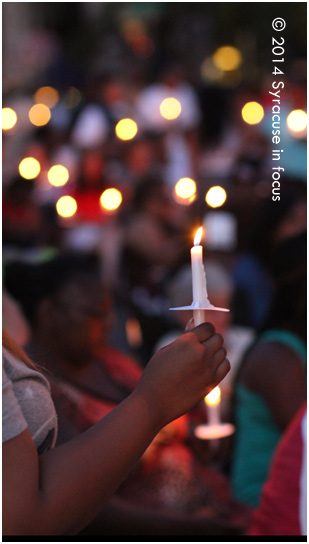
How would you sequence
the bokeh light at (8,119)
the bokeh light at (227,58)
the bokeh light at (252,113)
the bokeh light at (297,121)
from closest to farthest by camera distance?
the bokeh light at (297,121) < the bokeh light at (8,119) < the bokeh light at (252,113) < the bokeh light at (227,58)

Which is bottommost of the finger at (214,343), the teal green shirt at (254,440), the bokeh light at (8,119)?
the teal green shirt at (254,440)

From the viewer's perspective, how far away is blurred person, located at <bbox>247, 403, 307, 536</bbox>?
1864mm

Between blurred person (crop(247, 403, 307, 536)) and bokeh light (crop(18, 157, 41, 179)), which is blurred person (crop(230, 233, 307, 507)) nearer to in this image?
blurred person (crop(247, 403, 307, 536))

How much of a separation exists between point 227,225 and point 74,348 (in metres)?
1.69

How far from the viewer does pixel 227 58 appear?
11.5 meters

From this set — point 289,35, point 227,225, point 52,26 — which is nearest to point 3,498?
point 227,225

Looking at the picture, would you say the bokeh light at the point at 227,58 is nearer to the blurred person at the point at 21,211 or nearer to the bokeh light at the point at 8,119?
the bokeh light at the point at 8,119

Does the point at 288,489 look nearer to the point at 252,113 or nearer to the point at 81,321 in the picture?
the point at 81,321

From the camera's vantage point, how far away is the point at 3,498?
95 centimetres

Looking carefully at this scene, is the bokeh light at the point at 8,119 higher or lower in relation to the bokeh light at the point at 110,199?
higher

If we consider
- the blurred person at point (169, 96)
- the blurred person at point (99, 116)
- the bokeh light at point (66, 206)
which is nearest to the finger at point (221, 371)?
the bokeh light at point (66, 206)

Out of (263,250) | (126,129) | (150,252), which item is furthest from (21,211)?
(263,250)

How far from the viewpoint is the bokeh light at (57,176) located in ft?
17.7

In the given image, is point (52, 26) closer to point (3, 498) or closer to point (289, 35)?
point (289, 35)
